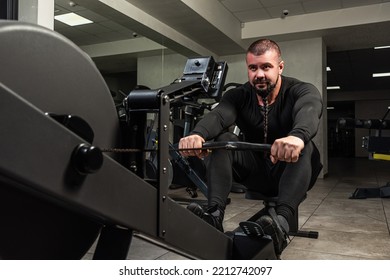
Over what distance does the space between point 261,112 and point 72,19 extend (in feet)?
13.8

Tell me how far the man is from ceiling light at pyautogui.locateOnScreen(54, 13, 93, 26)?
12.8 ft

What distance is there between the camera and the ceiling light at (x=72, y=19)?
479 cm

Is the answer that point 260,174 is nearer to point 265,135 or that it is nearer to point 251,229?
point 265,135

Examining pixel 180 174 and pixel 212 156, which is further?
pixel 180 174

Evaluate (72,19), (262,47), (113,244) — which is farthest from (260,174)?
(72,19)

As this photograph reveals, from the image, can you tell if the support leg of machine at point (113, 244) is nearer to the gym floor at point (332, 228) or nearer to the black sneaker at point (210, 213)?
the black sneaker at point (210, 213)

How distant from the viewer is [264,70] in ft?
5.04

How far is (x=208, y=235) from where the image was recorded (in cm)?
104

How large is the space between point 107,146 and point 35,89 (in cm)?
23

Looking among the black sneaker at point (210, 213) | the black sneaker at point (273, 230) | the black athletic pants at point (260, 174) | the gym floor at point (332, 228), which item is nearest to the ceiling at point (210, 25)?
the gym floor at point (332, 228)

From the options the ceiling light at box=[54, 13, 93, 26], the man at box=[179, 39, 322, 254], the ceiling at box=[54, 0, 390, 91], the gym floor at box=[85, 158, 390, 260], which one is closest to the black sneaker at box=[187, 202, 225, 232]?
the man at box=[179, 39, 322, 254]

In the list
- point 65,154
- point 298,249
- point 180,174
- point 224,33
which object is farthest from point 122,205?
point 224,33

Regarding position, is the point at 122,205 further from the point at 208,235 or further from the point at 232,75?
the point at 232,75

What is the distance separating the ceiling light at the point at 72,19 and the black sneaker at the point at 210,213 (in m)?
4.35
